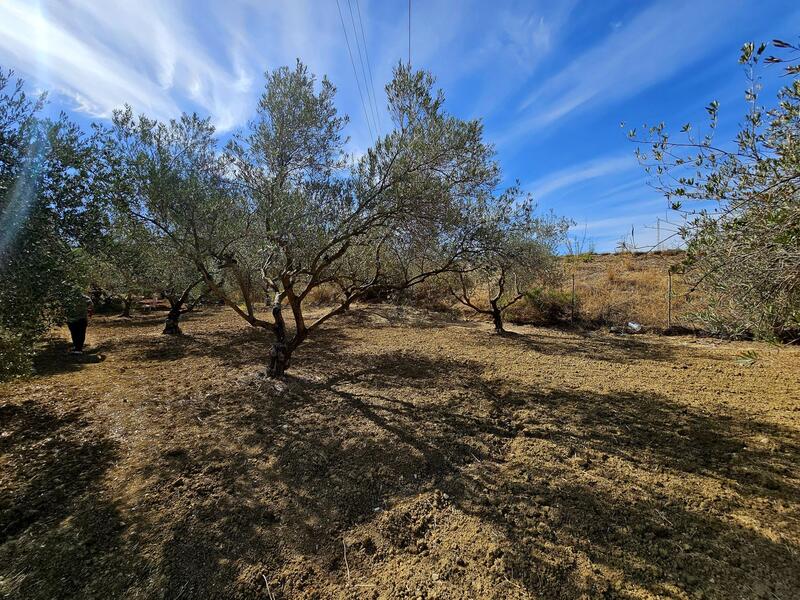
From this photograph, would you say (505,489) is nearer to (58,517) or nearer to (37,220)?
(58,517)

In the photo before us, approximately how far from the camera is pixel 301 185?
562 cm

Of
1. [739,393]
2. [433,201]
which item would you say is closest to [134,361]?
[433,201]

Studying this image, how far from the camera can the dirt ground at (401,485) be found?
2506mm

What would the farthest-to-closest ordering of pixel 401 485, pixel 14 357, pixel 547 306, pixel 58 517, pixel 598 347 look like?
pixel 547 306 → pixel 598 347 → pixel 14 357 → pixel 401 485 → pixel 58 517

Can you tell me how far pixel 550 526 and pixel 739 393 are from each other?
199 inches

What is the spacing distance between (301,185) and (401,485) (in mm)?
4378

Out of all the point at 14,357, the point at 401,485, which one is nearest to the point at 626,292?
the point at 401,485

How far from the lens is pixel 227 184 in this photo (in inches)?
230

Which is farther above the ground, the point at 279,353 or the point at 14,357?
the point at 14,357

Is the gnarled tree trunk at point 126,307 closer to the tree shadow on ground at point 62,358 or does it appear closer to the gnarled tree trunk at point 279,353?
the tree shadow on ground at point 62,358

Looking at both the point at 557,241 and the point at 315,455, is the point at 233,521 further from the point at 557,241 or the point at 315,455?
the point at 557,241

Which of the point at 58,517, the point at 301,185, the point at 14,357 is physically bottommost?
the point at 58,517

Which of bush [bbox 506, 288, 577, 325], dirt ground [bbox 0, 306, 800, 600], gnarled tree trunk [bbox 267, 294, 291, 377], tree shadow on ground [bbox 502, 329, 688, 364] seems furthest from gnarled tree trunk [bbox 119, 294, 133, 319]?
bush [bbox 506, 288, 577, 325]

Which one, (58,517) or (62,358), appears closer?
(58,517)
